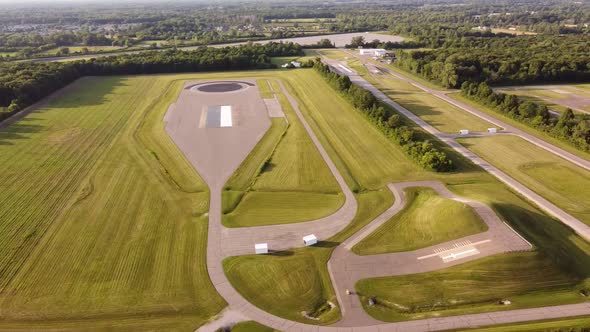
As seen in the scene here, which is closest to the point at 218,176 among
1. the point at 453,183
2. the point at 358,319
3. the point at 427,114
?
the point at 358,319

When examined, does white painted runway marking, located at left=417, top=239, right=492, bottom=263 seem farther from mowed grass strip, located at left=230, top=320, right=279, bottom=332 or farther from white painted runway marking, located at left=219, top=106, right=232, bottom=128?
white painted runway marking, located at left=219, top=106, right=232, bottom=128

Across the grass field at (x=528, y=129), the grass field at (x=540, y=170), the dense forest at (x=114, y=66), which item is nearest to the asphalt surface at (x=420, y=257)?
the grass field at (x=540, y=170)

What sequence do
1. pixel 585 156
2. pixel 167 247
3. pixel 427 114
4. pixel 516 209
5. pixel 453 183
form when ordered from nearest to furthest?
1. pixel 167 247
2. pixel 516 209
3. pixel 453 183
4. pixel 585 156
5. pixel 427 114

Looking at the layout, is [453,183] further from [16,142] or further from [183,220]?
[16,142]

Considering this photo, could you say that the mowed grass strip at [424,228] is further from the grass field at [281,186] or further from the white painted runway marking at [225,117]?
the white painted runway marking at [225,117]

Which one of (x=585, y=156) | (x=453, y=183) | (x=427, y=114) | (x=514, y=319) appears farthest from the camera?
(x=427, y=114)

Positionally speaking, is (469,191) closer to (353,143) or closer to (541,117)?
(353,143)

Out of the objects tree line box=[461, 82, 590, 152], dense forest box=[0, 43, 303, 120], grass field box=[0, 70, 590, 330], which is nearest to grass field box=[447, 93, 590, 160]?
tree line box=[461, 82, 590, 152]
